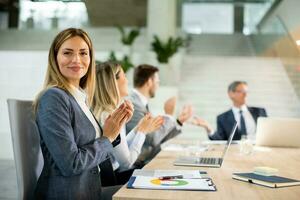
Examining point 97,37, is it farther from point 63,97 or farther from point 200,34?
point 63,97

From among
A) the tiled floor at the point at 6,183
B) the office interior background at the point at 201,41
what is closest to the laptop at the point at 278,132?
the tiled floor at the point at 6,183

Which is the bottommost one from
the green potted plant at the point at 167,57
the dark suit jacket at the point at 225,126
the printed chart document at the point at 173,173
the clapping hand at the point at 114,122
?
the dark suit jacket at the point at 225,126

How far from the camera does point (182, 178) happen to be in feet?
4.92

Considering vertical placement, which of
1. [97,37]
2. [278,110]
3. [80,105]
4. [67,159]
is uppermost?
[97,37]

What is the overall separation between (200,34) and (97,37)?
269 centimetres

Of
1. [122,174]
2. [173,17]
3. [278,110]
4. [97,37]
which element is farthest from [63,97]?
[97,37]

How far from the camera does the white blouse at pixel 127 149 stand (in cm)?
222

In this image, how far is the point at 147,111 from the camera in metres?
3.11

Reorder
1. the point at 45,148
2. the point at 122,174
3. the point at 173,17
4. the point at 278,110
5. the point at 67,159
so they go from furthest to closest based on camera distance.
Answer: the point at 173,17
the point at 278,110
the point at 122,174
the point at 45,148
the point at 67,159

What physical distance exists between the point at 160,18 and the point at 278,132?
19.0 ft

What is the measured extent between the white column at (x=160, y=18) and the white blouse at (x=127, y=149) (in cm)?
615

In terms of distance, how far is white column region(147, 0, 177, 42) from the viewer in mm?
8398

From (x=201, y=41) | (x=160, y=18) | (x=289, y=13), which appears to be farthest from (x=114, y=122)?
(x=201, y=41)

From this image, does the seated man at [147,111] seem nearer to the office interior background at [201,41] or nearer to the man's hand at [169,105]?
the man's hand at [169,105]
